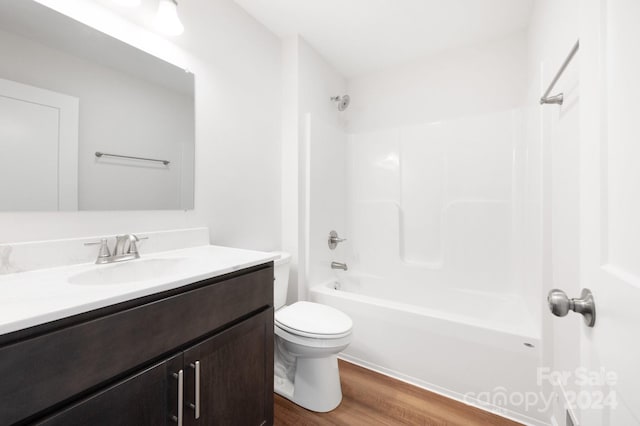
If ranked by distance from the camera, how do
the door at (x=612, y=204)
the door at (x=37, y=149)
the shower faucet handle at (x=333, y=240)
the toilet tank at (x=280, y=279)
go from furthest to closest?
the shower faucet handle at (x=333, y=240), the toilet tank at (x=280, y=279), the door at (x=37, y=149), the door at (x=612, y=204)

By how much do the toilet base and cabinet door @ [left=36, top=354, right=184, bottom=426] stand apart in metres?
0.81

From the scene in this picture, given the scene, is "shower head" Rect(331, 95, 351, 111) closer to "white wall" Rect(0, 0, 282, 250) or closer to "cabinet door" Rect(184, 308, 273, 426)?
"white wall" Rect(0, 0, 282, 250)

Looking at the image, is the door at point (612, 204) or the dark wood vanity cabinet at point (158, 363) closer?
the door at point (612, 204)

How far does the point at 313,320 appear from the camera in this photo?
4.73 ft

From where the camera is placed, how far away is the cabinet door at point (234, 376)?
0.83m

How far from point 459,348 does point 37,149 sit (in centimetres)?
214

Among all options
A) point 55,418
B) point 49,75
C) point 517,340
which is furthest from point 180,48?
point 517,340

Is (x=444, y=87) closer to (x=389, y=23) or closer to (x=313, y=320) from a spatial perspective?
(x=389, y=23)

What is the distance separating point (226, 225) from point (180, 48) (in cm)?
99

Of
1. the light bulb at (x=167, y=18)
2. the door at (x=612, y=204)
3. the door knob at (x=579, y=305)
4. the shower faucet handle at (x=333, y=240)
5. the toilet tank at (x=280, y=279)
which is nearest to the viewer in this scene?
the door at (x=612, y=204)

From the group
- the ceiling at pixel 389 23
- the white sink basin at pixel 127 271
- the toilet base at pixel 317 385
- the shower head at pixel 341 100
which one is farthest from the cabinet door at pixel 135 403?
the shower head at pixel 341 100

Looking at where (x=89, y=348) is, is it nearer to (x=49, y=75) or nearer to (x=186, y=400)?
(x=186, y=400)

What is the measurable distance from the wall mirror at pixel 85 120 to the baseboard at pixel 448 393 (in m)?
1.53

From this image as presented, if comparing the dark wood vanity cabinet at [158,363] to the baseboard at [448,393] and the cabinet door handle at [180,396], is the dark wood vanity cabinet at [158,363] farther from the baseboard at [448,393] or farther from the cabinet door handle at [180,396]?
the baseboard at [448,393]
